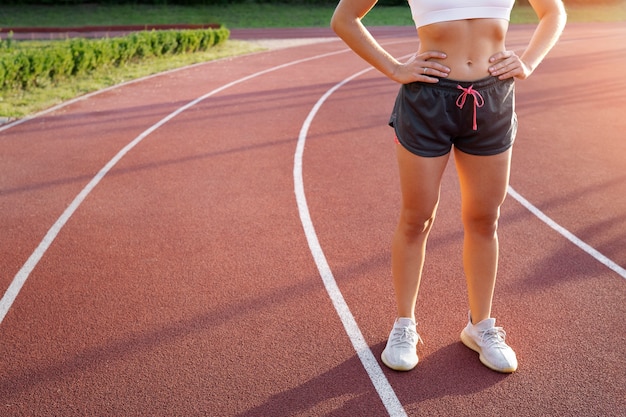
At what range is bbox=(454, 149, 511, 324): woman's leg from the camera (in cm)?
311

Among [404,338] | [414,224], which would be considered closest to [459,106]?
[414,224]

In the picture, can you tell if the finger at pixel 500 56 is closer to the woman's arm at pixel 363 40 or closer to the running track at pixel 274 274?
the woman's arm at pixel 363 40

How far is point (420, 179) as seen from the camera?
10.2 feet

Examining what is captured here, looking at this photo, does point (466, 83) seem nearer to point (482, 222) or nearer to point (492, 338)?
point (482, 222)

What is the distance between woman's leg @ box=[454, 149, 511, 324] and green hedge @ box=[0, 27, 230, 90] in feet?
33.2

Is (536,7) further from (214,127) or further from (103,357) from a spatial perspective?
(214,127)

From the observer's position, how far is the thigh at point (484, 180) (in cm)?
310

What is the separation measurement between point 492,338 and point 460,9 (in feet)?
5.75

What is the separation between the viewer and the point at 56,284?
4.67 metres

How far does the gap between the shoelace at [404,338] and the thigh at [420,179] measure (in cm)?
71

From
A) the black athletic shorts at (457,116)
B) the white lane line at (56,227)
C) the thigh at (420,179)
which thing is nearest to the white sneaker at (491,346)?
the thigh at (420,179)

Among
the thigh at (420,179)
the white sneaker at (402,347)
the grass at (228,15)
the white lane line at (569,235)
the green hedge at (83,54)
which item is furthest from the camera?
the grass at (228,15)

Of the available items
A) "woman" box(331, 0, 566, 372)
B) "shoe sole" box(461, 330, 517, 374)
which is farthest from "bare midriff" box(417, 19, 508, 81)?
"shoe sole" box(461, 330, 517, 374)

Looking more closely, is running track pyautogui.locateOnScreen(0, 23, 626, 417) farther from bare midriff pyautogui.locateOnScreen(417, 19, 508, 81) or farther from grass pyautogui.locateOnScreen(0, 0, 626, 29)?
grass pyautogui.locateOnScreen(0, 0, 626, 29)
